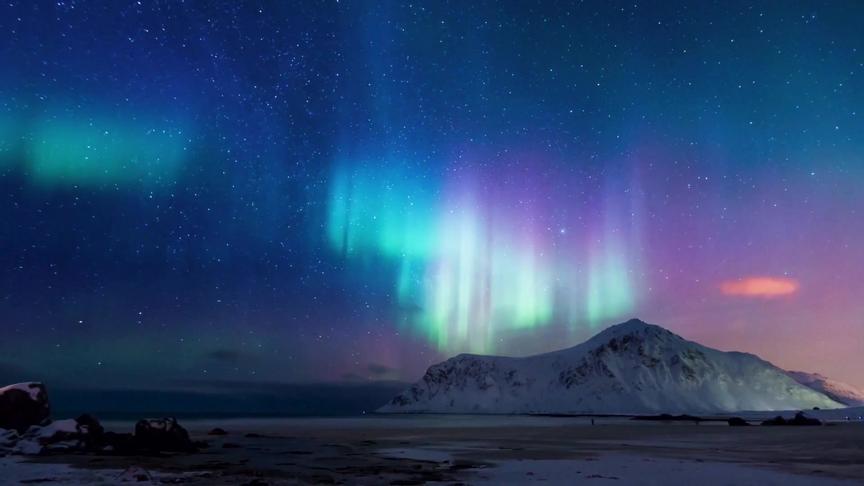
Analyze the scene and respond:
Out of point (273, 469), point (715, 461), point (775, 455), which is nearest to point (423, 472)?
point (273, 469)

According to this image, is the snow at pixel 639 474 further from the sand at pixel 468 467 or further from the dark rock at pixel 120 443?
the dark rock at pixel 120 443

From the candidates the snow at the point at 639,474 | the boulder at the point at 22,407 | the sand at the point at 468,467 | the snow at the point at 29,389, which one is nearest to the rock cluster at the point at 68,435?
the boulder at the point at 22,407

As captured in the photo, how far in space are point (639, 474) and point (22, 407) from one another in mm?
43374

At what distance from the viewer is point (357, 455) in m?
38.8

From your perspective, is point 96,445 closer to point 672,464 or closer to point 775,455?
point 672,464

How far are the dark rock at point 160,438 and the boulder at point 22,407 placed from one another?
9.67 metres

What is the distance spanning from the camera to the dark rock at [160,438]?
41.2m

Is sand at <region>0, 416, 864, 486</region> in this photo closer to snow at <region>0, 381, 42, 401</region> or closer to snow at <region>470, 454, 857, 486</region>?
snow at <region>470, 454, 857, 486</region>

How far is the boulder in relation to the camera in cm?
4534

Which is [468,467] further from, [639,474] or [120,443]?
[120,443]

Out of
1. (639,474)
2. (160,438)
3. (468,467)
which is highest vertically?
(639,474)

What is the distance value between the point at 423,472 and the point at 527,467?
523cm

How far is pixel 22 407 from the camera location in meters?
46.0

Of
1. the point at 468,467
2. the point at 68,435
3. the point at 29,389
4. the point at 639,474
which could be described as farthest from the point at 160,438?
the point at 639,474
